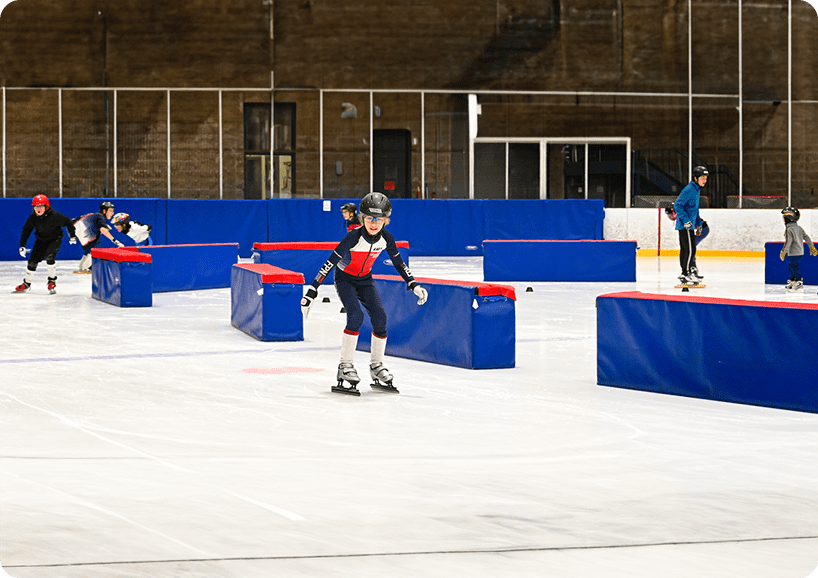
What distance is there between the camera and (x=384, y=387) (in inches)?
344

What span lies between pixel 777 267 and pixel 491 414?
43.6 feet

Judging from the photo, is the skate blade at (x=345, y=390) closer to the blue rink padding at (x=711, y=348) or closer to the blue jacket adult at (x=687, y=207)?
the blue rink padding at (x=711, y=348)

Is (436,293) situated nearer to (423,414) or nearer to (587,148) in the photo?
(423,414)

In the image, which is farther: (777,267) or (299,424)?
(777,267)

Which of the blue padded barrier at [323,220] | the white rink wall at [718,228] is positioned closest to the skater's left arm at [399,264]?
the white rink wall at [718,228]

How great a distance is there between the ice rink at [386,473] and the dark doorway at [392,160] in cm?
2233

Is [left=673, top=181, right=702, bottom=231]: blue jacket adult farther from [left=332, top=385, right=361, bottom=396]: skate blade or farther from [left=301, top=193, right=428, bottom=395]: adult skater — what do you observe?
[left=332, top=385, right=361, bottom=396]: skate blade

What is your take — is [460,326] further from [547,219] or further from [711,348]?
[547,219]

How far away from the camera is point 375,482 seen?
559 centimetres

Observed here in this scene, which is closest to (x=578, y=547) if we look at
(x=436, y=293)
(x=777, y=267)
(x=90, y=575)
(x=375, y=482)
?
(x=375, y=482)

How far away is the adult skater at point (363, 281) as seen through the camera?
8555 millimetres

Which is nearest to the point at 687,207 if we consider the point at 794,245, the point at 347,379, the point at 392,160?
the point at 794,245

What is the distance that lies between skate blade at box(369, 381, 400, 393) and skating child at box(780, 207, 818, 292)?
34.7 ft

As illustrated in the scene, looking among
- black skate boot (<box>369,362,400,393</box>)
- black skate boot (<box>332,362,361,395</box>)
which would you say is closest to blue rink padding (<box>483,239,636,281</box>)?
black skate boot (<box>369,362,400,393</box>)
